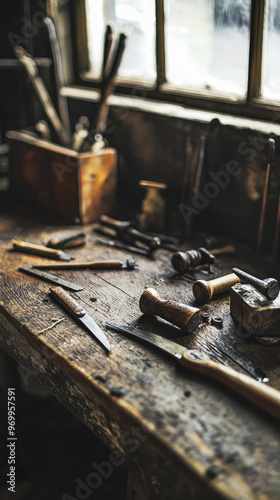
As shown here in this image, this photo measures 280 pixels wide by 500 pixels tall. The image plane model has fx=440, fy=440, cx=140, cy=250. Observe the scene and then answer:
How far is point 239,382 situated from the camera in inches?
46.4

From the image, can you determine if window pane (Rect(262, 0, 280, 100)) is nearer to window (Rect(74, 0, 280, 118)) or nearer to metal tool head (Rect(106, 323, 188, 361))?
window (Rect(74, 0, 280, 118))

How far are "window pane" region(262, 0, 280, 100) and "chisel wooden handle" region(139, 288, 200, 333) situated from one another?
1153 millimetres

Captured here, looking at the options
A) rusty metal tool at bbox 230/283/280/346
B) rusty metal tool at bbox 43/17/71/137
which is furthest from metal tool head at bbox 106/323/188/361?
rusty metal tool at bbox 43/17/71/137

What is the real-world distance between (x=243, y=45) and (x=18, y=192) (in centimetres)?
148

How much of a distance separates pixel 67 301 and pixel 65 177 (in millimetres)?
919

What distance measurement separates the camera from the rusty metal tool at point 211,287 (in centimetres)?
164

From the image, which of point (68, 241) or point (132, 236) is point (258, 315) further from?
point (68, 241)

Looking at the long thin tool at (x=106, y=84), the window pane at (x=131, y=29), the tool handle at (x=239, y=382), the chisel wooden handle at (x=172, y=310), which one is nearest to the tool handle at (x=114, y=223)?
the long thin tool at (x=106, y=84)

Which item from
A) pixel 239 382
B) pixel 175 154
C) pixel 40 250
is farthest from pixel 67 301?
pixel 175 154

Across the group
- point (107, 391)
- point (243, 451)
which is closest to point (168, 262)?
point (107, 391)

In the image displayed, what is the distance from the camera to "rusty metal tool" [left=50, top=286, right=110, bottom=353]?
1.44m

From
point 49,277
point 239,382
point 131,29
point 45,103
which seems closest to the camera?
point 239,382

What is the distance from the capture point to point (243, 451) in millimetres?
1032

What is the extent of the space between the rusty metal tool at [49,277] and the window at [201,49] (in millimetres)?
1183
